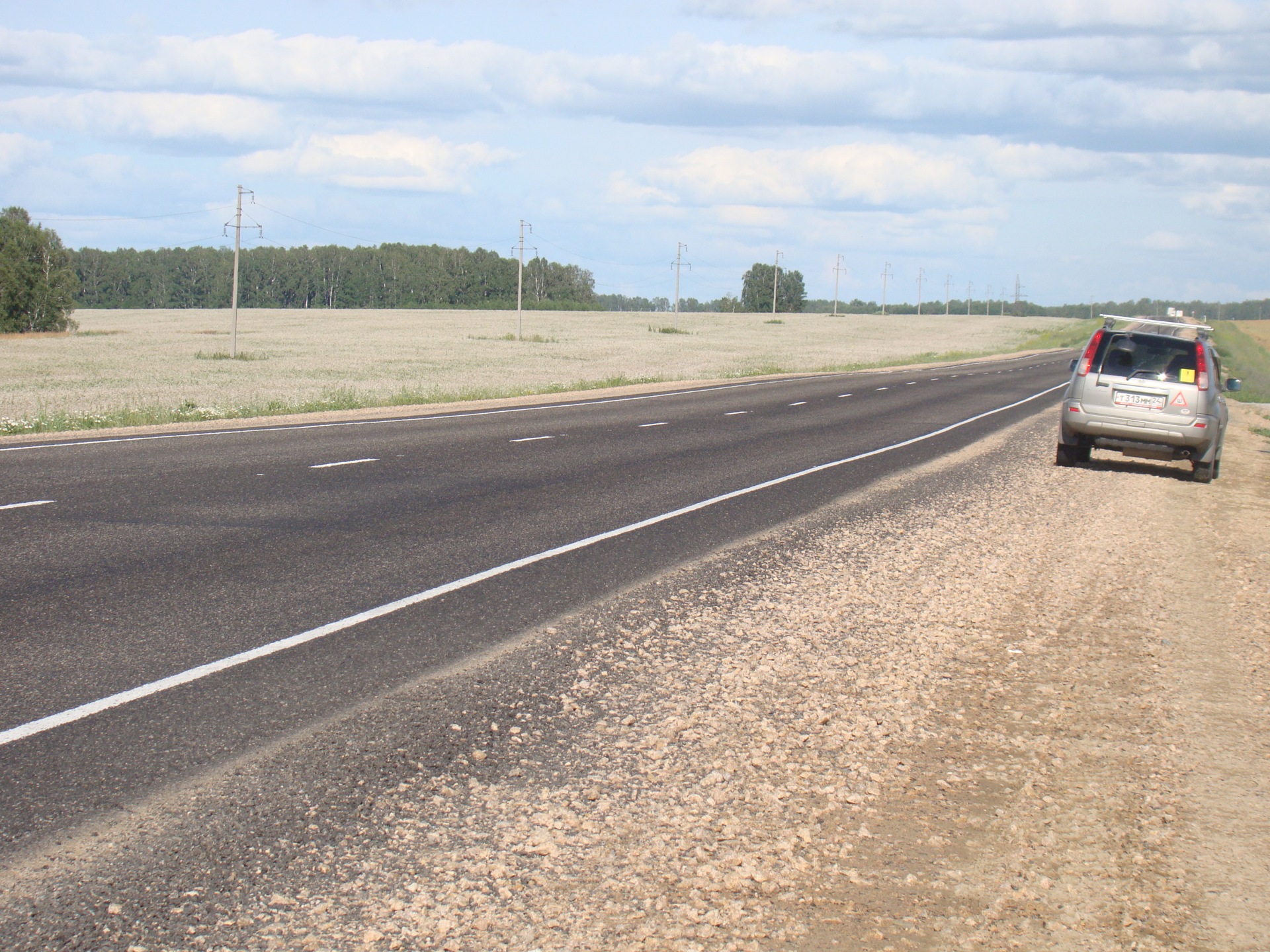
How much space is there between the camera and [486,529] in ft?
31.2

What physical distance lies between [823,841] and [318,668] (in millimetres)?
2886

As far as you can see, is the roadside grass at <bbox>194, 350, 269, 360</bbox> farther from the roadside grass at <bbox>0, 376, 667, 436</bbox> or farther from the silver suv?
the silver suv

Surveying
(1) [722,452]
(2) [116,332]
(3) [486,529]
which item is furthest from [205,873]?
(2) [116,332]

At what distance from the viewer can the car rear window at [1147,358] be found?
47.0ft

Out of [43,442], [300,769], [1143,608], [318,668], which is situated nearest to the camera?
[300,769]

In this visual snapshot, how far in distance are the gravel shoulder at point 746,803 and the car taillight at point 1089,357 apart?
7.66 meters

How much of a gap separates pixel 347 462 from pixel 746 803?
9.96 metres

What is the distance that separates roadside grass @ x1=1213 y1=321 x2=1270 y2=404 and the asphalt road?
18677 mm

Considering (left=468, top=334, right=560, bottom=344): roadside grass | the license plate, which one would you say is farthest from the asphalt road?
(left=468, top=334, right=560, bottom=344): roadside grass

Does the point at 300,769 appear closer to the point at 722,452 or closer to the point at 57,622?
the point at 57,622

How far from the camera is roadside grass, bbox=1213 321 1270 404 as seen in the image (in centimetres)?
3788

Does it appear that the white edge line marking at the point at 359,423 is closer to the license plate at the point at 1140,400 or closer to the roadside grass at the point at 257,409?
the roadside grass at the point at 257,409

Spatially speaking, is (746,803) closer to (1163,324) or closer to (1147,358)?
(1147,358)

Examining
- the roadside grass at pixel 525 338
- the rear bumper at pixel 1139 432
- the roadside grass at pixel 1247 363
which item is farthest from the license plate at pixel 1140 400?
the roadside grass at pixel 525 338
